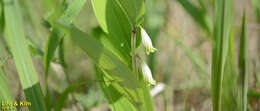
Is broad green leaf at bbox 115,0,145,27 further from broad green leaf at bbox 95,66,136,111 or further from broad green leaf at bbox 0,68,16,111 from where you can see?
broad green leaf at bbox 0,68,16,111

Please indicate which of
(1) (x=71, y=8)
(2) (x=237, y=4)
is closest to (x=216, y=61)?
(1) (x=71, y=8)

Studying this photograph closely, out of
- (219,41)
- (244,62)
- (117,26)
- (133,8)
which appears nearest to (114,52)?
(117,26)

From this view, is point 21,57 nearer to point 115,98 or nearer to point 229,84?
point 115,98

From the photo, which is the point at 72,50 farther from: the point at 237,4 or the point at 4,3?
the point at 237,4

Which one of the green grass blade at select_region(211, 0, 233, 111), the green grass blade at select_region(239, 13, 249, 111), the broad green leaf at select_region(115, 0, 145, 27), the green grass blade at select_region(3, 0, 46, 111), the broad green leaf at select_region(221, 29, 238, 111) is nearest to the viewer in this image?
the broad green leaf at select_region(115, 0, 145, 27)

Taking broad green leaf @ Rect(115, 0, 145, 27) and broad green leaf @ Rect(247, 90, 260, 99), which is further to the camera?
broad green leaf @ Rect(247, 90, 260, 99)

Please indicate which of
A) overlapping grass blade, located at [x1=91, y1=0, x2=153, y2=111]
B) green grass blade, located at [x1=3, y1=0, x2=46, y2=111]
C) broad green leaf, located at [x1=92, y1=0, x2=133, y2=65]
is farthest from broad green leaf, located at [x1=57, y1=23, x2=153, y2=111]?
green grass blade, located at [x1=3, y1=0, x2=46, y2=111]

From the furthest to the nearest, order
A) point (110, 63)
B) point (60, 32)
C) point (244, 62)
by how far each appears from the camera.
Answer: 1. point (244, 62)
2. point (60, 32)
3. point (110, 63)
